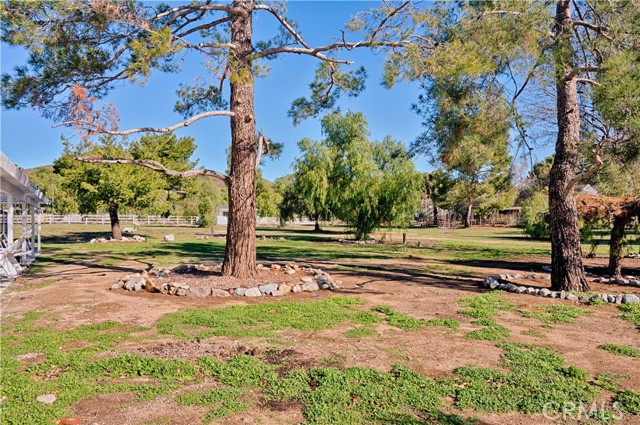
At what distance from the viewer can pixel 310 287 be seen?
857cm

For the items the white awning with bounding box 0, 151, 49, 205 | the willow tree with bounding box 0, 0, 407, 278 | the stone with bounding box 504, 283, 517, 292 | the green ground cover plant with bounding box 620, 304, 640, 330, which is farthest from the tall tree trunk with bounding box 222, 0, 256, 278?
the green ground cover plant with bounding box 620, 304, 640, 330

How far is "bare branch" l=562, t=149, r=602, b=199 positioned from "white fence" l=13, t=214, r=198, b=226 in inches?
1815

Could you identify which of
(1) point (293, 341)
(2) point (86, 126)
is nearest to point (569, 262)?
(1) point (293, 341)

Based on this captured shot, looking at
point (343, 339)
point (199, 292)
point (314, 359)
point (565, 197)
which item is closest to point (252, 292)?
point (199, 292)

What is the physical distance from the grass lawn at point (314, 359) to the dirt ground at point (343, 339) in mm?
22

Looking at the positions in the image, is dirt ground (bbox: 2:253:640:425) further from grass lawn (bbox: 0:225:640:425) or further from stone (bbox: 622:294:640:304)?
stone (bbox: 622:294:640:304)

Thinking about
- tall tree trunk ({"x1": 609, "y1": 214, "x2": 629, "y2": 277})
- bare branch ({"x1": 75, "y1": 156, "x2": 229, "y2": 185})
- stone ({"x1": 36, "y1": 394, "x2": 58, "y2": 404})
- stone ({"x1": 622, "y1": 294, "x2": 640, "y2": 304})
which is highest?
bare branch ({"x1": 75, "y1": 156, "x2": 229, "y2": 185})

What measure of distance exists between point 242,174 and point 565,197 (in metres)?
6.47

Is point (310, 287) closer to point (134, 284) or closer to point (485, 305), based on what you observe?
point (485, 305)

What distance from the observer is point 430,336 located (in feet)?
17.4

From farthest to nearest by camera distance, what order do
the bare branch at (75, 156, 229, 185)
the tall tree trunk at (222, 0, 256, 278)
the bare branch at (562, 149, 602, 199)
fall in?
the tall tree trunk at (222, 0, 256, 278)
the bare branch at (75, 156, 229, 185)
the bare branch at (562, 149, 602, 199)

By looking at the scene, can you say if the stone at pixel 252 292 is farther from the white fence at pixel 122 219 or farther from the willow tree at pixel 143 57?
the white fence at pixel 122 219

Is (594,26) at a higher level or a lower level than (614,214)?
higher

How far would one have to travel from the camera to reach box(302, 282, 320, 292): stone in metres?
8.52
